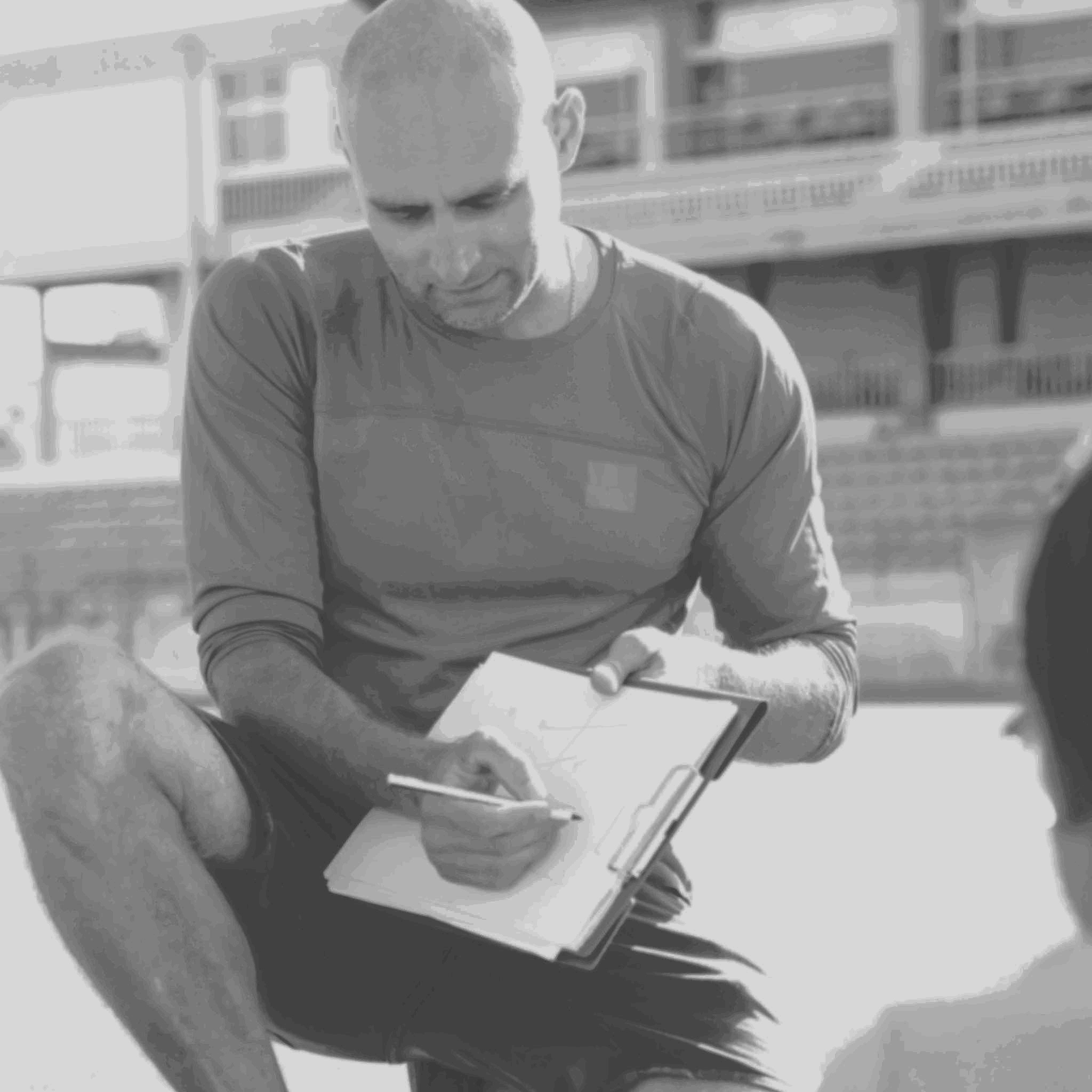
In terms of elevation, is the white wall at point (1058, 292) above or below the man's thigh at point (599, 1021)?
below

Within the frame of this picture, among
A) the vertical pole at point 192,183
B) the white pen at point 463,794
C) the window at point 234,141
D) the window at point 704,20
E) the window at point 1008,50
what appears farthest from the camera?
the window at point 234,141

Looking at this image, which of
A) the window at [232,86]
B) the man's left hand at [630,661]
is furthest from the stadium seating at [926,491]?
the man's left hand at [630,661]

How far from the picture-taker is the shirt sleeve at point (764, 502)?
1.60 metres

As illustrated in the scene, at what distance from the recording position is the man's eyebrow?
1531mm

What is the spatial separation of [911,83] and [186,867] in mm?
14031

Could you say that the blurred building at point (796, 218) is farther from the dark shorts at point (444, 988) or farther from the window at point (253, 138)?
the dark shorts at point (444, 988)

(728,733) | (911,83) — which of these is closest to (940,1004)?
(728,733)

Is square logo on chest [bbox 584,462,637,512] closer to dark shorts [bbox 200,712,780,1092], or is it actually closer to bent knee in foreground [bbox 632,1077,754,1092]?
dark shorts [bbox 200,712,780,1092]

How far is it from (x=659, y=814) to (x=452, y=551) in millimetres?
348

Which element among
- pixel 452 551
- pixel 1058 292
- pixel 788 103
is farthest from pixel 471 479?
pixel 788 103

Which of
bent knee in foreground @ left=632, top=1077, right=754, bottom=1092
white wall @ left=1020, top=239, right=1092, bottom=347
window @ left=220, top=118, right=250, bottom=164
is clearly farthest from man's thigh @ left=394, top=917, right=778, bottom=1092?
window @ left=220, top=118, right=250, bottom=164

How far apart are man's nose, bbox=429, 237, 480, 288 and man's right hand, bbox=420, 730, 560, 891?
0.39 m

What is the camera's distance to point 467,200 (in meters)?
1.53

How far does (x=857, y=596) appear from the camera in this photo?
10305mm
